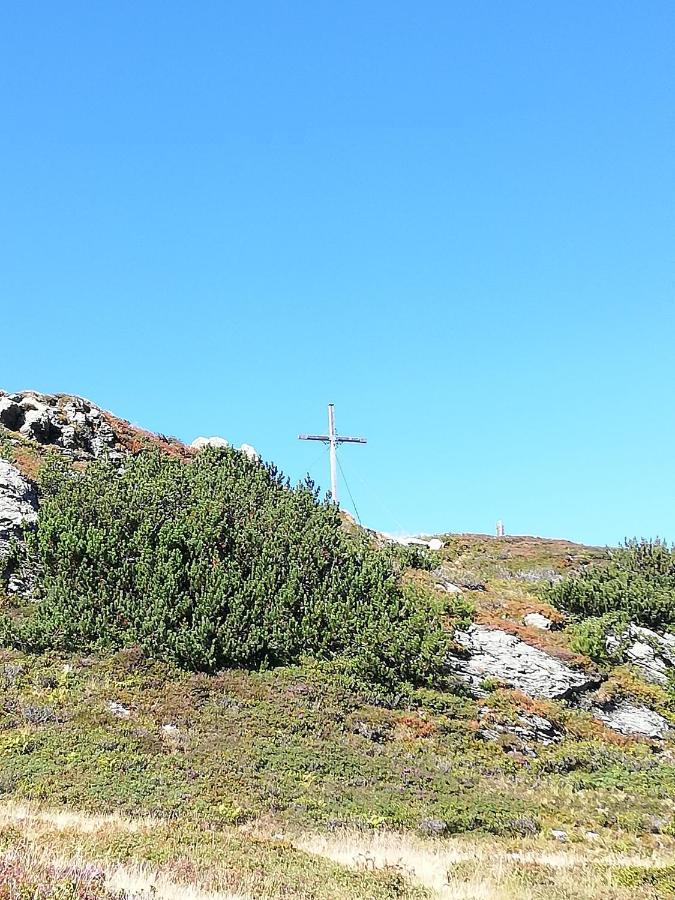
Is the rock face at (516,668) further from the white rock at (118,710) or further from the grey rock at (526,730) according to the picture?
the white rock at (118,710)

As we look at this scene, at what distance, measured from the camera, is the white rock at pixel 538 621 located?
24391mm

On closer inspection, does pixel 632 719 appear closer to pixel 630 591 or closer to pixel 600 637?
pixel 600 637

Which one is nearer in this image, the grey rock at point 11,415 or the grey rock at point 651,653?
the grey rock at point 651,653

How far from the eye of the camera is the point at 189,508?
23219 millimetres

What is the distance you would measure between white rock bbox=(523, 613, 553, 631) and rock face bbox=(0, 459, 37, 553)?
56.0ft

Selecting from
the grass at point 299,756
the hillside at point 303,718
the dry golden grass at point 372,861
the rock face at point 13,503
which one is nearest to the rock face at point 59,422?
the hillside at point 303,718

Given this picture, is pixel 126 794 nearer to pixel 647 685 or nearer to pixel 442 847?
pixel 442 847

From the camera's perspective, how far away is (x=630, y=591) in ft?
86.9

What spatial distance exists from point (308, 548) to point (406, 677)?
19.2ft

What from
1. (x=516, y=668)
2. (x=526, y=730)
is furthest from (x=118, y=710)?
(x=516, y=668)

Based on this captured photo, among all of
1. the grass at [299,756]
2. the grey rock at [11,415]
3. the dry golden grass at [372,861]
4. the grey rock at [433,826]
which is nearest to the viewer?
the dry golden grass at [372,861]

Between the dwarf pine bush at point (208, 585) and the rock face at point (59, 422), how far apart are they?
7.01m

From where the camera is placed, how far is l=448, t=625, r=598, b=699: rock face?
779 inches

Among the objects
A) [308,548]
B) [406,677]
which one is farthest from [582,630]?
[308,548]
